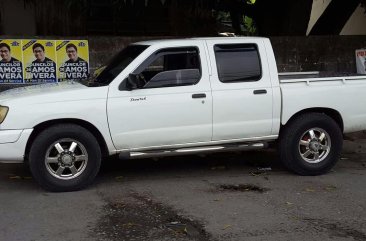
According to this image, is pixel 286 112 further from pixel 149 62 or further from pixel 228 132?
pixel 149 62

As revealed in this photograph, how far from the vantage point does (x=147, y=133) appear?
6.27m

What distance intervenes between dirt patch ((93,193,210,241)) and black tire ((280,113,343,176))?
2094mm

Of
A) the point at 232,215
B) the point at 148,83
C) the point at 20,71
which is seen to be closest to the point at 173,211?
the point at 232,215

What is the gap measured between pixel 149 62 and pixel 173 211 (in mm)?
1906

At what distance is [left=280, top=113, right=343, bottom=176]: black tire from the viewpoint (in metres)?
6.88

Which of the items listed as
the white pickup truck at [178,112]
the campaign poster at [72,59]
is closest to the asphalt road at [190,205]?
the white pickup truck at [178,112]

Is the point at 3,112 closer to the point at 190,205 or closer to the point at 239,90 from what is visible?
the point at 190,205

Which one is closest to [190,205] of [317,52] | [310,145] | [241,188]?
[241,188]

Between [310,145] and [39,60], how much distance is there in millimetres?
5225

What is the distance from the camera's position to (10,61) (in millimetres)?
9469

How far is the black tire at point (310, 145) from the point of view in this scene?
6.88m

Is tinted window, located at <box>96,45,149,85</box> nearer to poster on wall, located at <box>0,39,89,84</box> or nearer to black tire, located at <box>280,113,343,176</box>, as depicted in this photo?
black tire, located at <box>280,113,343,176</box>

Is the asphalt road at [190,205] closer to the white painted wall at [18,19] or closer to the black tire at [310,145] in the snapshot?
the black tire at [310,145]

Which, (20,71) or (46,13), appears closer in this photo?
(20,71)
